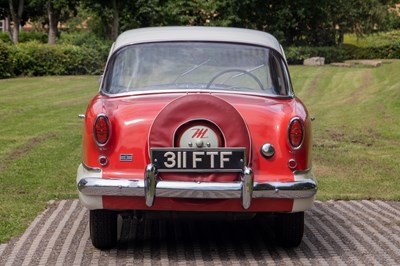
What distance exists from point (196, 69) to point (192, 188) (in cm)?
144

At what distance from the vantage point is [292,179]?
236 inches

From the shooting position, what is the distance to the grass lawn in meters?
8.91

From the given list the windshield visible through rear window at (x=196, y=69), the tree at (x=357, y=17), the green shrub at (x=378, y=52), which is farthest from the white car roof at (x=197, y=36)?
the tree at (x=357, y=17)

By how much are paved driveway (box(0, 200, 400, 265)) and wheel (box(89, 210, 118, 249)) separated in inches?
3.3

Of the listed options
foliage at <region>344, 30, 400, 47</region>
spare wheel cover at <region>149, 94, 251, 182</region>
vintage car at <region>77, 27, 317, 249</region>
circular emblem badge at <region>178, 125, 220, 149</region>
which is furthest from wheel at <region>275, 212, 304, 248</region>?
foliage at <region>344, 30, 400, 47</region>

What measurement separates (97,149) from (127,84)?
0.88m

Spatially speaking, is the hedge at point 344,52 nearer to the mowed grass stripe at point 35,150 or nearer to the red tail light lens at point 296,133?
the mowed grass stripe at point 35,150

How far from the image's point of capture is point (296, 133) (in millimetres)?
6039

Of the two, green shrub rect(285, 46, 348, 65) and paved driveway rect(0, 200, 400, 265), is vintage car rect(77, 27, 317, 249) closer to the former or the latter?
paved driveway rect(0, 200, 400, 265)

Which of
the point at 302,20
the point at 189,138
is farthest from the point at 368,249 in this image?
the point at 302,20

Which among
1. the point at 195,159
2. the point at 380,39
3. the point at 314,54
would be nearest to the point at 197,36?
the point at 195,159

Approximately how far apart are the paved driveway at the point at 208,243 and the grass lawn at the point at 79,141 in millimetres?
353

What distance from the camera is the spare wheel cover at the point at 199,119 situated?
587cm

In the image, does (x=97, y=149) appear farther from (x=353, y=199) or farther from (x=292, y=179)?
(x=353, y=199)
